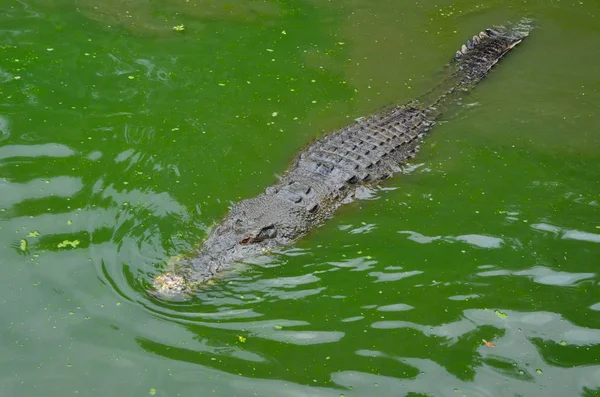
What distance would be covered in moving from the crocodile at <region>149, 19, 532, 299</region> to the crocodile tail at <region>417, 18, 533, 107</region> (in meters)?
0.02

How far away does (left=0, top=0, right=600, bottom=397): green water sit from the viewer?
488 cm

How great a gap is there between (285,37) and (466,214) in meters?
4.77

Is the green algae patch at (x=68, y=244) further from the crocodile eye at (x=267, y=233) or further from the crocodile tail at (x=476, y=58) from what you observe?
the crocodile tail at (x=476, y=58)

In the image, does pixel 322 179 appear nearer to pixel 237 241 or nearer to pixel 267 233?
pixel 267 233

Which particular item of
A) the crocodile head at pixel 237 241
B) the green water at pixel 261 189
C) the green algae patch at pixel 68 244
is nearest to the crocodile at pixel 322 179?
the crocodile head at pixel 237 241

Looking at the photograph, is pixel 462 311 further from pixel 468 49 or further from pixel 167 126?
pixel 468 49

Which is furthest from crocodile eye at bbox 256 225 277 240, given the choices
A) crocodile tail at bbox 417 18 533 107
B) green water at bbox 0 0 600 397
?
crocodile tail at bbox 417 18 533 107

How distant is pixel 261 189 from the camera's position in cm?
696

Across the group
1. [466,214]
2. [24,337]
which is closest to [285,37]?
[466,214]

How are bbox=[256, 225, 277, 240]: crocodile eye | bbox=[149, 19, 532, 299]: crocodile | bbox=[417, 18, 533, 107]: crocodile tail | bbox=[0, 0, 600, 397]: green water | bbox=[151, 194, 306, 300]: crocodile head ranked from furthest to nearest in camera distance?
bbox=[417, 18, 533, 107]: crocodile tail → bbox=[256, 225, 277, 240]: crocodile eye → bbox=[149, 19, 532, 299]: crocodile → bbox=[151, 194, 306, 300]: crocodile head → bbox=[0, 0, 600, 397]: green water

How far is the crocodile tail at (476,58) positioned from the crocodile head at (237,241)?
3.37m

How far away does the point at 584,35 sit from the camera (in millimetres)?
10594

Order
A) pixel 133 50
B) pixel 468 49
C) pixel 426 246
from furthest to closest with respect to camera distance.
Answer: pixel 468 49
pixel 133 50
pixel 426 246

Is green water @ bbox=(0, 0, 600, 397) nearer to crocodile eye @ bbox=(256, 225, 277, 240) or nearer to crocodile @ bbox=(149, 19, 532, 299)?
crocodile @ bbox=(149, 19, 532, 299)
